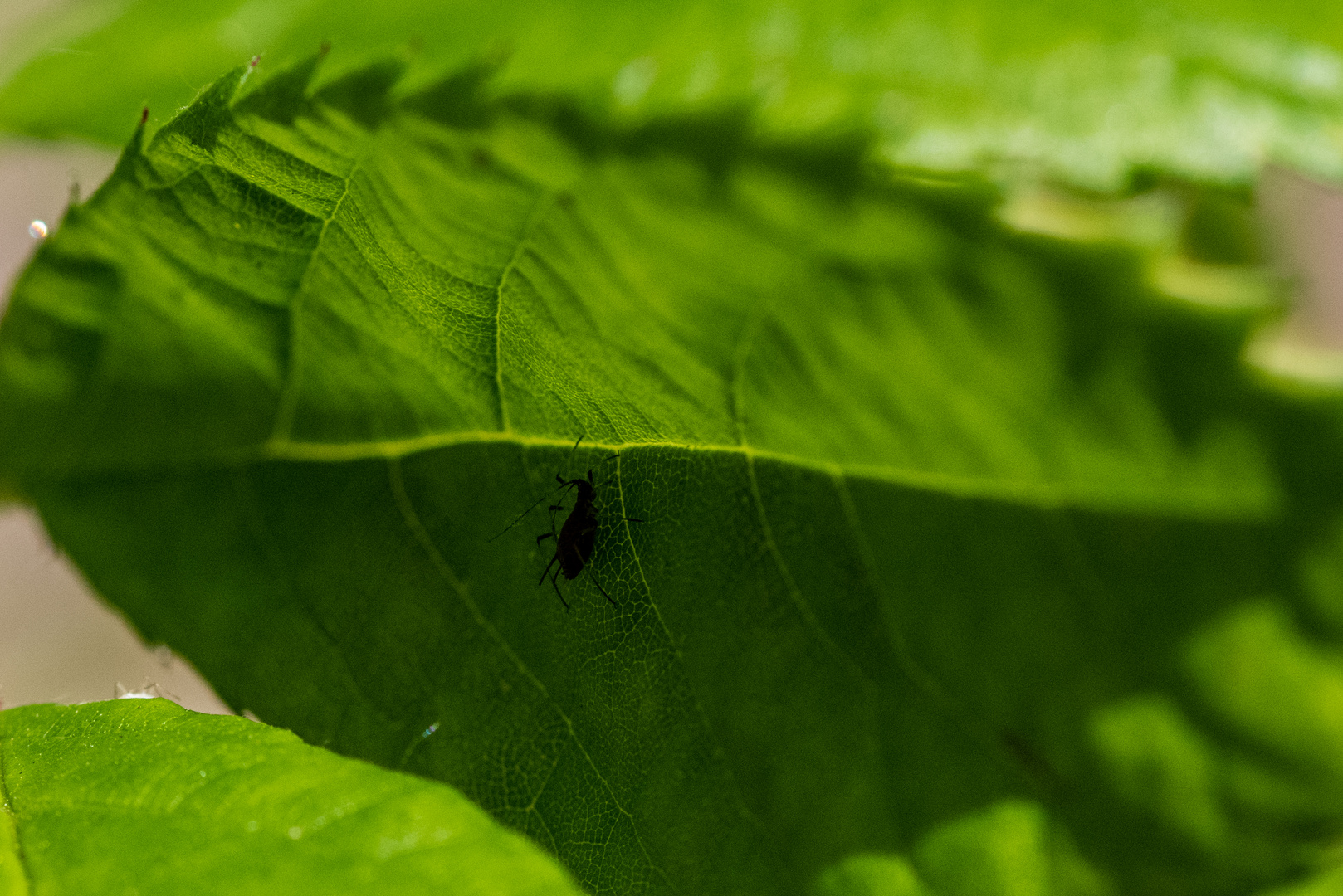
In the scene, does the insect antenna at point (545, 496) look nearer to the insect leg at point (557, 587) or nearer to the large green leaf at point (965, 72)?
the insect leg at point (557, 587)

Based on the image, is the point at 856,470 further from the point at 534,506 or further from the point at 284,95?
the point at 284,95

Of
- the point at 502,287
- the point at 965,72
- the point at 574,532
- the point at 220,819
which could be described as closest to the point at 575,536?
Result: the point at 574,532

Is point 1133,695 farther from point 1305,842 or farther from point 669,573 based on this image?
point 669,573

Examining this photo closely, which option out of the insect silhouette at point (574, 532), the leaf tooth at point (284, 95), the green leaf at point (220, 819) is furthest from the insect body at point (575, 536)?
the leaf tooth at point (284, 95)

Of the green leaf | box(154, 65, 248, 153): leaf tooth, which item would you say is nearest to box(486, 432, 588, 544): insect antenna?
the green leaf

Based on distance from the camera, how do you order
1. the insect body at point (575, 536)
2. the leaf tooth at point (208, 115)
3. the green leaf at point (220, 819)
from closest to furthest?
the green leaf at point (220, 819) < the leaf tooth at point (208, 115) < the insect body at point (575, 536)

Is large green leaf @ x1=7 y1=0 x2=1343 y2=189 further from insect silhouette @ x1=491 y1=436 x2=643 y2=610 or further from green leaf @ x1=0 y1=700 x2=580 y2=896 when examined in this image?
green leaf @ x1=0 y1=700 x2=580 y2=896

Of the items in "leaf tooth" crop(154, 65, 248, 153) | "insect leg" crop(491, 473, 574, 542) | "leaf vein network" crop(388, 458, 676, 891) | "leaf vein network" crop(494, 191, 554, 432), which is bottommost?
"leaf vein network" crop(388, 458, 676, 891)
